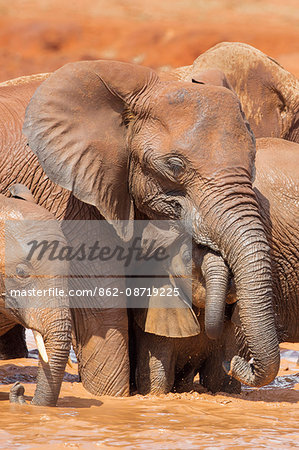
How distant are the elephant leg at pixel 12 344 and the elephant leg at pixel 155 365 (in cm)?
155

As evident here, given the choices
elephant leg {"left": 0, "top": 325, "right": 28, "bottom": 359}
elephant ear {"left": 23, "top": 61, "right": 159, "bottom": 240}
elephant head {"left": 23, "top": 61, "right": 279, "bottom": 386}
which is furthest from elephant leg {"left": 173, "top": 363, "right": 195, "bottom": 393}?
elephant leg {"left": 0, "top": 325, "right": 28, "bottom": 359}

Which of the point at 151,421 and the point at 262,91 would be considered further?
the point at 262,91

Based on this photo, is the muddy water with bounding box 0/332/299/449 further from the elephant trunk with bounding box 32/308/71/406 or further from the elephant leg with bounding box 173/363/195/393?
the elephant leg with bounding box 173/363/195/393

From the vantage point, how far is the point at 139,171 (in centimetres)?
641

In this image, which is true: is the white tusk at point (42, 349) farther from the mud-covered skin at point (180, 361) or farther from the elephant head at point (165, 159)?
the mud-covered skin at point (180, 361)

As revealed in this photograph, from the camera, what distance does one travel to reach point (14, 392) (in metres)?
5.71

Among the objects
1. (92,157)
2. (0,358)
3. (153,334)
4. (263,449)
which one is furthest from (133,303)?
(263,449)

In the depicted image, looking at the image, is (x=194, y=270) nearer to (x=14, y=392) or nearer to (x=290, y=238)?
(x=290, y=238)

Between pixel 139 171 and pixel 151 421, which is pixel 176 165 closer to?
pixel 139 171

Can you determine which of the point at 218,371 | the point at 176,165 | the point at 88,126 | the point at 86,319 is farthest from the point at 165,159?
the point at 218,371

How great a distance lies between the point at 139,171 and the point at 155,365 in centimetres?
145

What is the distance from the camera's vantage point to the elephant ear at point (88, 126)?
6465 millimetres

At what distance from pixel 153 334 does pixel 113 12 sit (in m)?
19.1

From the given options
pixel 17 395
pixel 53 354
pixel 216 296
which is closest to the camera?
pixel 53 354
